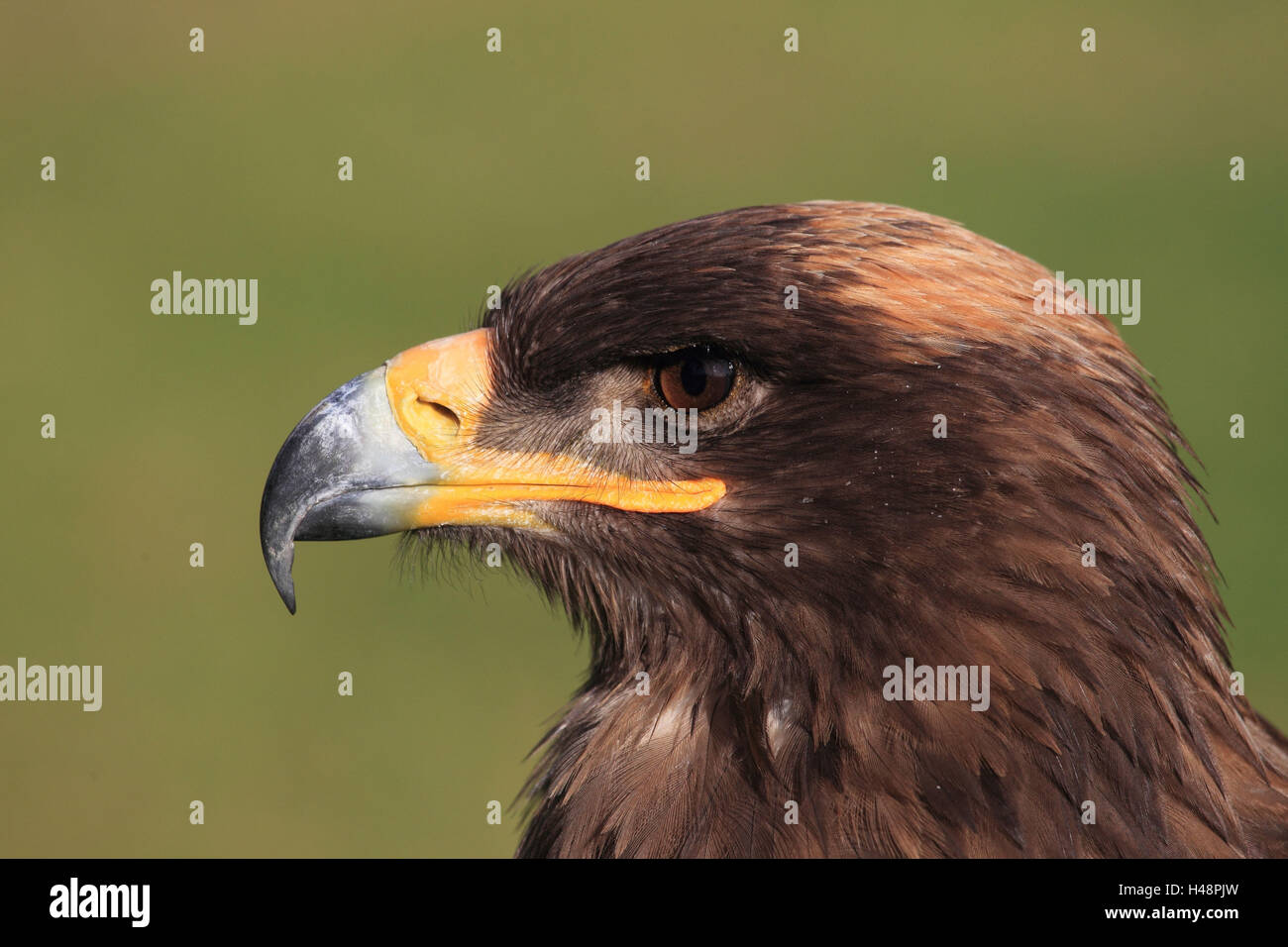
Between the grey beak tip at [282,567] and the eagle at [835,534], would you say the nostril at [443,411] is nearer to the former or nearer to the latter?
the eagle at [835,534]

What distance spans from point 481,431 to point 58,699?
20.0 feet

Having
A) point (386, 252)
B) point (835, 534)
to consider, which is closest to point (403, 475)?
point (835, 534)

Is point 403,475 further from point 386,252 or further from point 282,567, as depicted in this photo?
point 386,252

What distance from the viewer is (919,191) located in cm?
1282

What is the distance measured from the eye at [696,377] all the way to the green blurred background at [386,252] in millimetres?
1172

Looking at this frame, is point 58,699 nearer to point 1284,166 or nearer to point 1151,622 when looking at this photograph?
point 1151,622

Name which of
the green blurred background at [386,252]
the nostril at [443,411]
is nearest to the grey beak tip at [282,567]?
the nostril at [443,411]

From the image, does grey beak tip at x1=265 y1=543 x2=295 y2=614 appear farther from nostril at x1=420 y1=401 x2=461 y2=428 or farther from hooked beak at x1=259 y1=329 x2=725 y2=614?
nostril at x1=420 y1=401 x2=461 y2=428

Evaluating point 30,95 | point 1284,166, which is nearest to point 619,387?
point 1284,166

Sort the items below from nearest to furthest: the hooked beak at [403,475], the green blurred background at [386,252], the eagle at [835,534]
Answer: the eagle at [835,534], the hooked beak at [403,475], the green blurred background at [386,252]

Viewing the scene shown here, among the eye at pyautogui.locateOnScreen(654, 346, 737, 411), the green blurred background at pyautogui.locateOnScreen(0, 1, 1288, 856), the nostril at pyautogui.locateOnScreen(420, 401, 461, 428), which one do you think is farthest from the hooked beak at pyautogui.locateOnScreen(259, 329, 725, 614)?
the green blurred background at pyautogui.locateOnScreen(0, 1, 1288, 856)

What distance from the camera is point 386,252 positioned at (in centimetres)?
1252

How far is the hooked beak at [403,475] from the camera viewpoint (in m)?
3.34

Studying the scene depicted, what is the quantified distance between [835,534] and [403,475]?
925 millimetres
